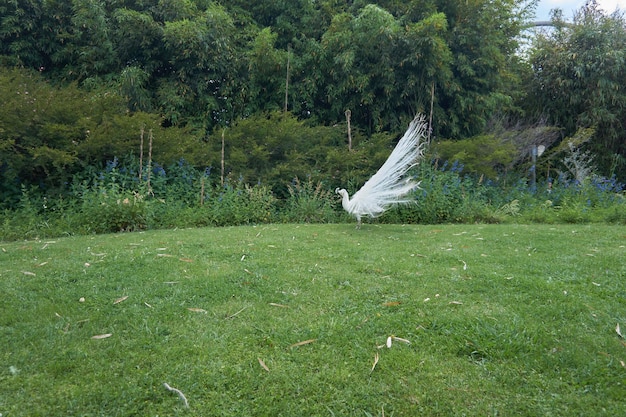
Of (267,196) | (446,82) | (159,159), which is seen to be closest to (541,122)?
(446,82)

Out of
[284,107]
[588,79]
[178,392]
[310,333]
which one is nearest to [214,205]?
[284,107]

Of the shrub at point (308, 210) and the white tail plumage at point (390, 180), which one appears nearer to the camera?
the white tail plumage at point (390, 180)

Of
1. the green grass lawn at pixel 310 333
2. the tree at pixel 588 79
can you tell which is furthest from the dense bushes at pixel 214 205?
the tree at pixel 588 79

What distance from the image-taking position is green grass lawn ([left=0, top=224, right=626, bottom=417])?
1.68 meters

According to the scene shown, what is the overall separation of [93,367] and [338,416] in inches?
44.3

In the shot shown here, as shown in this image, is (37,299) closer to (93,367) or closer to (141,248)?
(93,367)

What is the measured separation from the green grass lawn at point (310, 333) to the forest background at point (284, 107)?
277 centimetres

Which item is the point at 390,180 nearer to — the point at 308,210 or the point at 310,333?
the point at 308,210

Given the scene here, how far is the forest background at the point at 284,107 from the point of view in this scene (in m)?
6.29

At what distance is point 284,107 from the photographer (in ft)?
31.2

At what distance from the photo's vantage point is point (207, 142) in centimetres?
829

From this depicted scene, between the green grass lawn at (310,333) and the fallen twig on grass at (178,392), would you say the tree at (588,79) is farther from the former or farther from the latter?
the fallen twig on grass at (178,392)

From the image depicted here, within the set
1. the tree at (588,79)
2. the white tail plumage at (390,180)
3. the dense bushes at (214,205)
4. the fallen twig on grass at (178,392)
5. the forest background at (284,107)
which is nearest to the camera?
the fallen twig on grass at (178,392)

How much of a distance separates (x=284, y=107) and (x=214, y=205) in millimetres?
4041
